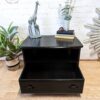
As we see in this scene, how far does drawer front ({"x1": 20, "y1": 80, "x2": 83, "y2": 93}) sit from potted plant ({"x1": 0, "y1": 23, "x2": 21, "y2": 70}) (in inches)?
21.1

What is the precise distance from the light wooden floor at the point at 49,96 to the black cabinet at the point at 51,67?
8cm

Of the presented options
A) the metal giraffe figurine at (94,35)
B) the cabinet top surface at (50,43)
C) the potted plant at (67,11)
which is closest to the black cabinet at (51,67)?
the cabinet top surface at (50,43)

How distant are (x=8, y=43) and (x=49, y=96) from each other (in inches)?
30.7

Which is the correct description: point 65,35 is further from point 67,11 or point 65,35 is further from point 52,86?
point 52,86

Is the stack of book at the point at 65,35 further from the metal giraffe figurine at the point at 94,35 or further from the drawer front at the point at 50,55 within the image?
the metal giraffe figurine at the point at 94,35

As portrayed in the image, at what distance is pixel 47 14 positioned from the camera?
1.80 m

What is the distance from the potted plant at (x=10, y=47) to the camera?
5.57ft

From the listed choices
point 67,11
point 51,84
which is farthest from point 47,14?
point 51,84

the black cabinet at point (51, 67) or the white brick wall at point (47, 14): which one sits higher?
the white brick wall at point (47, 14)

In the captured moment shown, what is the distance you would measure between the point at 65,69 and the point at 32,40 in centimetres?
50

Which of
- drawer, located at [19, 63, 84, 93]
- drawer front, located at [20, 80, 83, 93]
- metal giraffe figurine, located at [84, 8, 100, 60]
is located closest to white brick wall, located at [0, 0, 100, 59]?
metal giraffe figurine, located at [84, 8, 100, 60]

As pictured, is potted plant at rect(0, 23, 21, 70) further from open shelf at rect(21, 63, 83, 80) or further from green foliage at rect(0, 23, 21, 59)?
open shelf at rect(21, 63, 83, 80)

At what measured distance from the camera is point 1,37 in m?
1.71

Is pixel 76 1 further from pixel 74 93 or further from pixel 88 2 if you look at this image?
pixel 74 93
